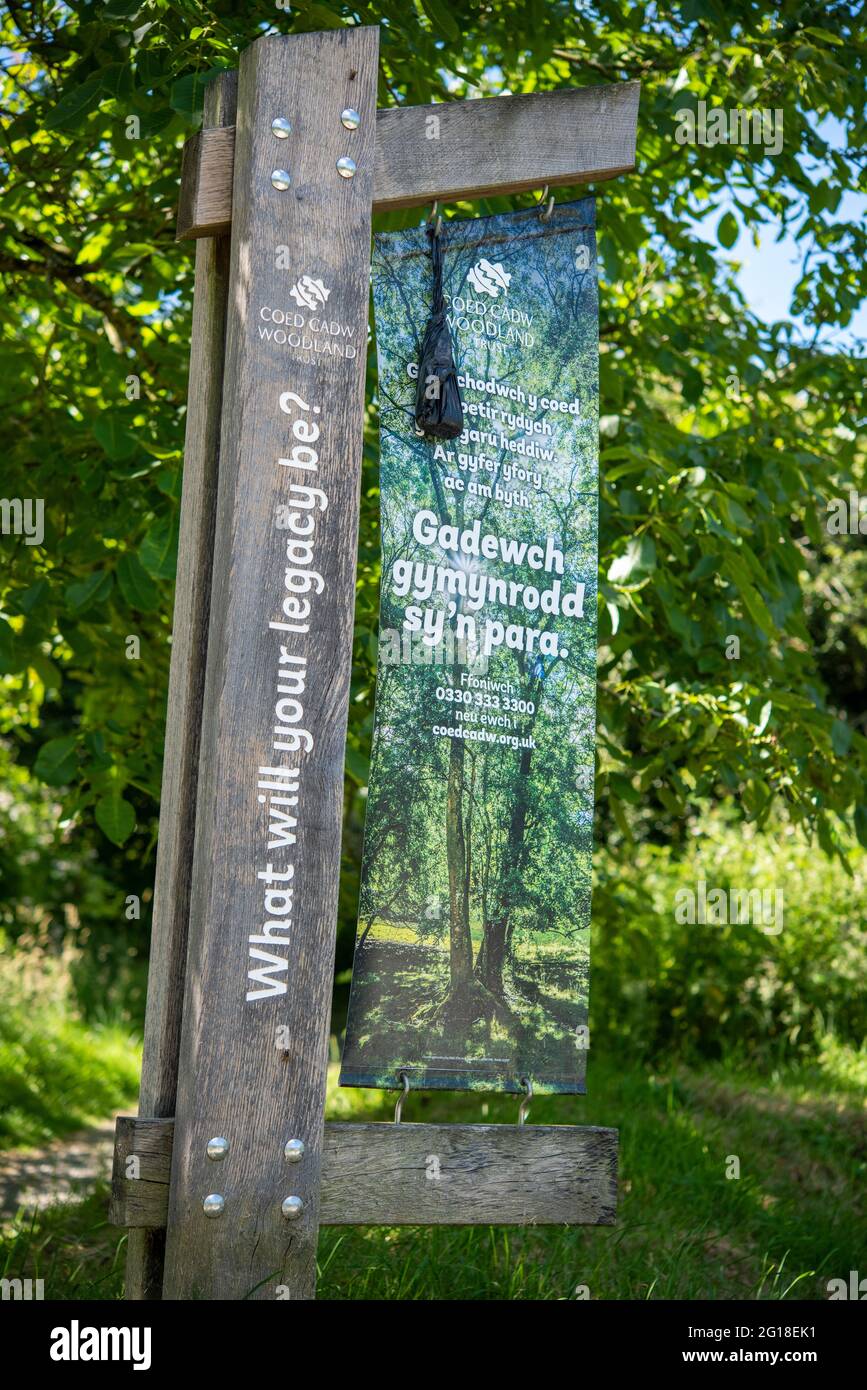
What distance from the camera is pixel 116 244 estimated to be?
4.52m

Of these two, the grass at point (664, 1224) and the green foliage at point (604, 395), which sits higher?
the green foliage at point (604, 395)

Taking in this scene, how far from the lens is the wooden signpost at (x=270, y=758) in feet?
7.66

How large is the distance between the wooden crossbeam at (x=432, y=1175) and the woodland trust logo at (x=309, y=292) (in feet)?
5.13

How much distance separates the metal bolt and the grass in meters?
1.05

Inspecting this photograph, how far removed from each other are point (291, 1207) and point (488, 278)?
1.95 meters

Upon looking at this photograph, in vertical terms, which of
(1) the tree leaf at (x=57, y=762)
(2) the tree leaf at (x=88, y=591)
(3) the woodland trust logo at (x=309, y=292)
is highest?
(3) the woodland trust logo at (x=309, y=292)

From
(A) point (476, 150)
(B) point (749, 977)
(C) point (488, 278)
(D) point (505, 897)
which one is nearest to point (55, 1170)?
(B) point (749, 977)

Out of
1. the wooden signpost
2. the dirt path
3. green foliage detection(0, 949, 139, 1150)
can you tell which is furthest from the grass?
green foliage detection(0, 949, 139, 1150)

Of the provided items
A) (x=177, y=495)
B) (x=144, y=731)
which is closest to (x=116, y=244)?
(x=177, y=495)

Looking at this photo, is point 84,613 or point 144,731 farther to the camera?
point 144,731

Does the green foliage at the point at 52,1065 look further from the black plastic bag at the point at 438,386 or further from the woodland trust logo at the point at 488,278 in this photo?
the woodland trust logo at the point at 488,278

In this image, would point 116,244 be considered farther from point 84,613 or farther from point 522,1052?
point 522,1052

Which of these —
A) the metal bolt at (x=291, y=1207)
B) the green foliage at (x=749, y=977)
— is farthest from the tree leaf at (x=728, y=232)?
the green foliage at (x=749, y=977)
